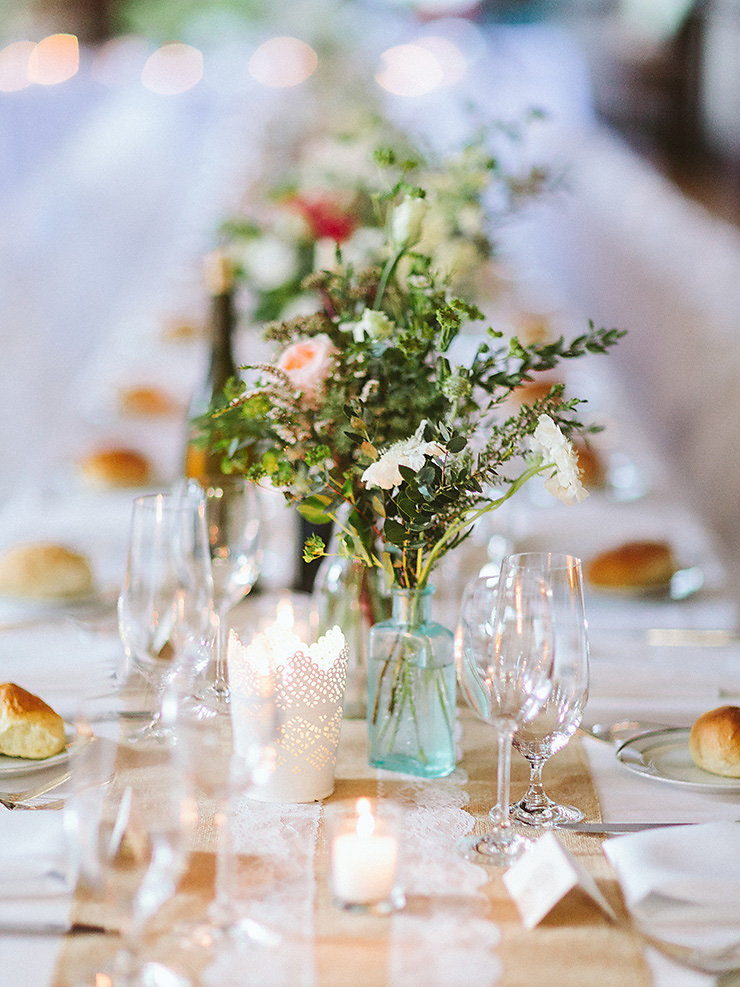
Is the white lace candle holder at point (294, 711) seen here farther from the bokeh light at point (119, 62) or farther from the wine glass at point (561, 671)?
the bokeh light at point (119, 62)

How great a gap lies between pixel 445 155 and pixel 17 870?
1530 mm

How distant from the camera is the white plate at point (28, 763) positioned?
0.88m

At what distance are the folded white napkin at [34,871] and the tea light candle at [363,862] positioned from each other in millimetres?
175

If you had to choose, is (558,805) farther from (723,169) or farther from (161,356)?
(723,169)

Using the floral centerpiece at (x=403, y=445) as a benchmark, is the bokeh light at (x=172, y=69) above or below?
above

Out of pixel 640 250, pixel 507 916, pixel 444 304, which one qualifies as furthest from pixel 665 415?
pixel 507 916

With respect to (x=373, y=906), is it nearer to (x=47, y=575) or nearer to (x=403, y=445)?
(x=403, y=445)

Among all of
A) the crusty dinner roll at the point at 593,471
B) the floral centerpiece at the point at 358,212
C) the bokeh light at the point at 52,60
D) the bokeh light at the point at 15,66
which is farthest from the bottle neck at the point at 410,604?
the bokeh light at the point at 52,60

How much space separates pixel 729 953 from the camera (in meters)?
0.65

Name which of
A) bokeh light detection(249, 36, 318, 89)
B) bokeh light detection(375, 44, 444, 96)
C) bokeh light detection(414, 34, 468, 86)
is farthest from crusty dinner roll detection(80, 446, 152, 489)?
bokeh light detection(414, 34, 468, 86)

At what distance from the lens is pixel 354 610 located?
1081mm

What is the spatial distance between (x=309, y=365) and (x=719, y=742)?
47 centimetres

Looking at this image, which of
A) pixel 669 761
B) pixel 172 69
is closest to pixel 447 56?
pixel 172 69

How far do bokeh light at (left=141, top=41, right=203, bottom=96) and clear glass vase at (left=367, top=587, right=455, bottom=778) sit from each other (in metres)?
12.4
